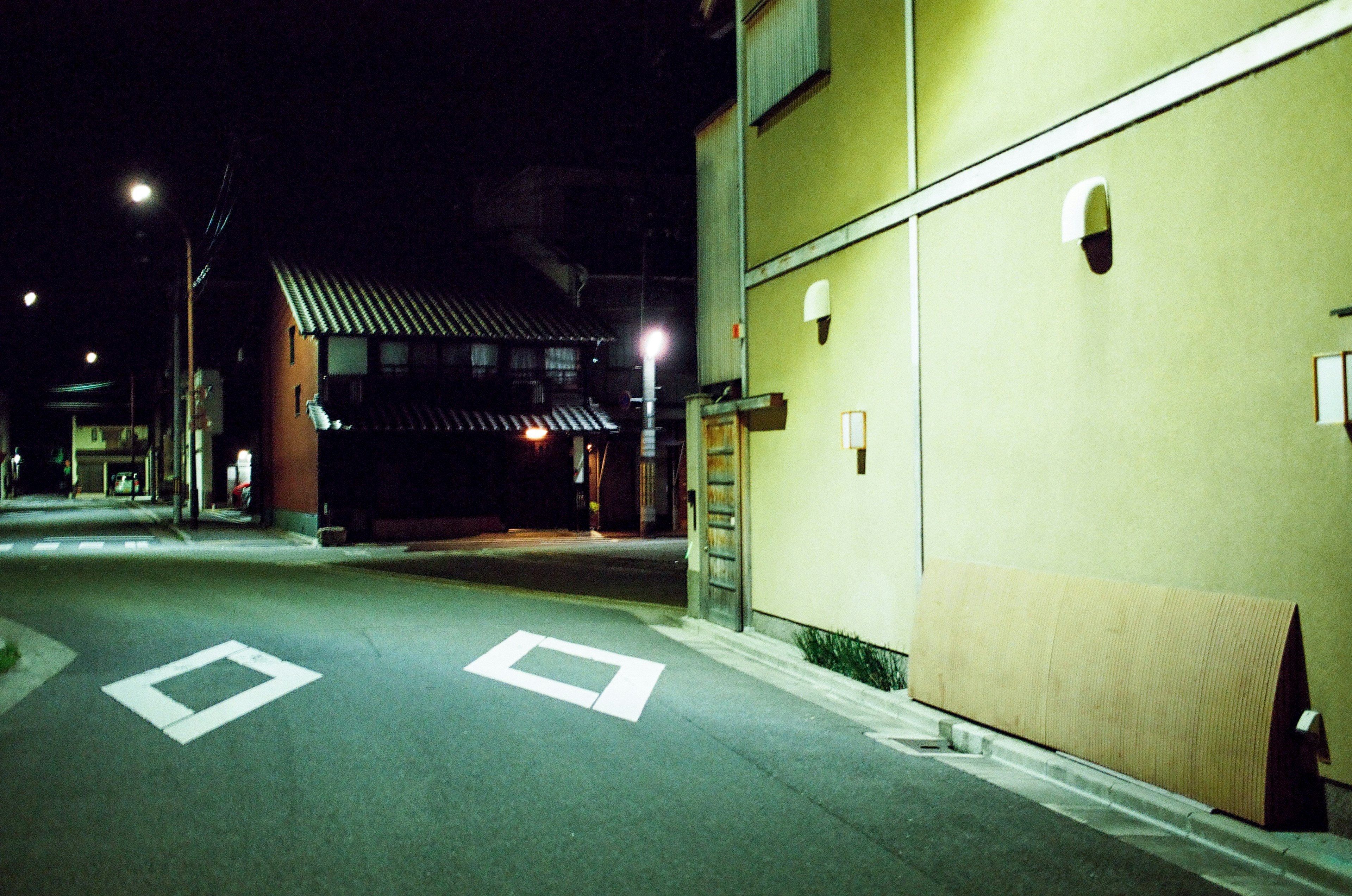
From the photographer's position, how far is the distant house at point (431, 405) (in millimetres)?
29734

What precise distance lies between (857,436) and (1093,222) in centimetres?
344

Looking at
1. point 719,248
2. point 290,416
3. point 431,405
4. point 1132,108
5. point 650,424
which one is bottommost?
point 650,424

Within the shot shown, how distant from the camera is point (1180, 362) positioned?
609cm

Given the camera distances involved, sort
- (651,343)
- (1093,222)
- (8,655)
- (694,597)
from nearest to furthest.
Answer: (1093,222)
(8,655)
(694,597)
(651,343)

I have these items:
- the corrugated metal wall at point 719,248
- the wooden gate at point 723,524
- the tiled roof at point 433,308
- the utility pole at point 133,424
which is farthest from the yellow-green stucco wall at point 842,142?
the utility pole at point 133,424

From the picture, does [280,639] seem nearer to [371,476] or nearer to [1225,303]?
[1225,303]

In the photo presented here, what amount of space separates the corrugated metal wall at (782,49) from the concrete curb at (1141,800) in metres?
6.48

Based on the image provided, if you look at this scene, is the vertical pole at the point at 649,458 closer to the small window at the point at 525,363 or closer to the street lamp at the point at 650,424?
the street lamp at the point at 650,424

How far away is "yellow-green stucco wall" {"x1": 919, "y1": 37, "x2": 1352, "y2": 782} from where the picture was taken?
5195 millimetres

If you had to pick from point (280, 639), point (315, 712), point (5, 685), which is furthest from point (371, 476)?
point (315, 712)

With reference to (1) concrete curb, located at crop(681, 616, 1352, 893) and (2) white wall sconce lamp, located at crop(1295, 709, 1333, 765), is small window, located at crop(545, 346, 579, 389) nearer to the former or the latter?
(1) concrete curb, located at crop(681, 616, 1352, 893)

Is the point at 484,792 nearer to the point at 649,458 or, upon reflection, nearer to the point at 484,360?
the point at 649,458

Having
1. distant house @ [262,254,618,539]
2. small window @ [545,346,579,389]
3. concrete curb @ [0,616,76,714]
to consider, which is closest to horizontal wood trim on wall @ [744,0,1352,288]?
concrete curb @ [0,616,76,714]

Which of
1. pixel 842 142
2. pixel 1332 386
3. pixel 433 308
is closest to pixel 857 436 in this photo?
pixel 842 142
